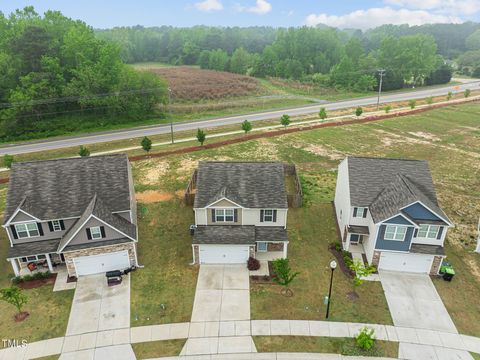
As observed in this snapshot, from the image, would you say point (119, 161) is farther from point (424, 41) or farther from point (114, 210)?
point (424, 41)

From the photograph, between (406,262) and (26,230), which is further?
(406,262)

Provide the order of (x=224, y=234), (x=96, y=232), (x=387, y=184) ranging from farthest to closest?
(x=387, y=184) → (x=224, y=234) → (x=96, y=232)

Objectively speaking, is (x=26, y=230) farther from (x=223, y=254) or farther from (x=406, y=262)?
(x=406, y=262)

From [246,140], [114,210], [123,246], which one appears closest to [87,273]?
[123,246]

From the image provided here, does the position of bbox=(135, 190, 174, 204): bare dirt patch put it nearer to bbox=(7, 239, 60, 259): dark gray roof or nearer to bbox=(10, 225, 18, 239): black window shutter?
bbox=(7, 239, 60, 259): dark gray roof

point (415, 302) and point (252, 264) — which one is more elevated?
point (252, 264)

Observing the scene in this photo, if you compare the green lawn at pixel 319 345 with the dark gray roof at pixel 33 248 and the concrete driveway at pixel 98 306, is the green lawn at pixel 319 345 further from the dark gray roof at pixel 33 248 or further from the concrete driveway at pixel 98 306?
the dark gray roof at pixel 33 248

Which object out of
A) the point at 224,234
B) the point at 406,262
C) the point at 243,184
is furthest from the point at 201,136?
the point at 406,262
